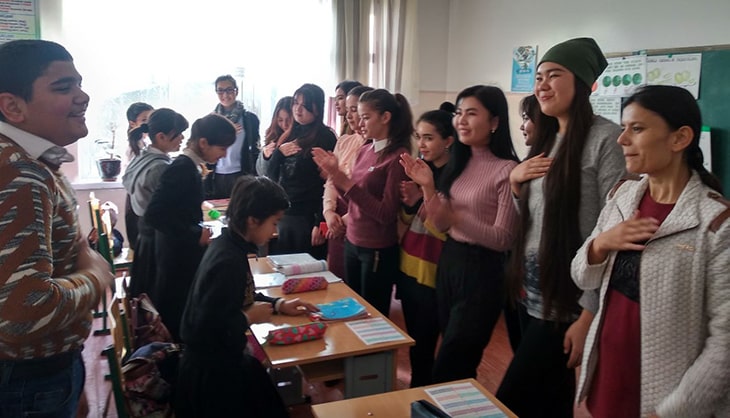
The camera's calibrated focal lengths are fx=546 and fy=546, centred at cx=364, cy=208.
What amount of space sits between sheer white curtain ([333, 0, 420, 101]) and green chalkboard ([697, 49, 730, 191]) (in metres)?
2.93

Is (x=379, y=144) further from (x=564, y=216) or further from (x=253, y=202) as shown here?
(x=564, y=216)

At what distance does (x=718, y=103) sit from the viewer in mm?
3354

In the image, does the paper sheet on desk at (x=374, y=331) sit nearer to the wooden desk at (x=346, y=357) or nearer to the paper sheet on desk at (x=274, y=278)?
the wooden desk at (x=346, y=357)

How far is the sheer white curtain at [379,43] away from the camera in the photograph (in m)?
5.50

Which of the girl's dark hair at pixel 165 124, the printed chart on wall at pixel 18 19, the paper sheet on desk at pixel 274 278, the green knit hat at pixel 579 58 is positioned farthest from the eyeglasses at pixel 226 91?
the green knit hat at pixel 579 58

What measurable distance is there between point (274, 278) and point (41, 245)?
1506 millimetres

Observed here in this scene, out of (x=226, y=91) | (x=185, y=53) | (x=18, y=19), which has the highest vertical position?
(x=18, y=19)

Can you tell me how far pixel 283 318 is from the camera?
2135 millimetres

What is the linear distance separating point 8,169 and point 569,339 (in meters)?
1.49

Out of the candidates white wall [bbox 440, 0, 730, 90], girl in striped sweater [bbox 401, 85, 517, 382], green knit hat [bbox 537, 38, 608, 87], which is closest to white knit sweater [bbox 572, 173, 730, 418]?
green knit hat [bbox 537, 38, 608, 87]

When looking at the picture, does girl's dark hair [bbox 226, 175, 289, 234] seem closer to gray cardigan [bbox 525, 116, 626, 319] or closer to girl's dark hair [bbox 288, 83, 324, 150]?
gray cardigan [bbox 525, 116, 626, 319]

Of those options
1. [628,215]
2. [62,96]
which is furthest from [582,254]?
[62,96]

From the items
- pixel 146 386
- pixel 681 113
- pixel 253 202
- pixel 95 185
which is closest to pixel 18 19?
pixel 95 185

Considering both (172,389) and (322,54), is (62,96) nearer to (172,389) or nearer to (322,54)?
(172,389)
